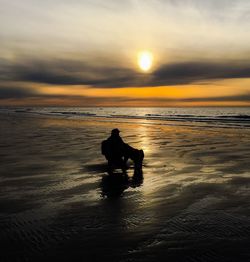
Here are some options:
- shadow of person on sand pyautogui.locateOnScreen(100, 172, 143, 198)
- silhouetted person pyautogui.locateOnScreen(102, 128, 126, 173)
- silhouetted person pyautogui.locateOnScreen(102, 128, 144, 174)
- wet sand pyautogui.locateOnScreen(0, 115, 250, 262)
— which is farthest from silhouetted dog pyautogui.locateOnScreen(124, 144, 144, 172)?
shadow of person on sand pyautogui.locateOnScreen(100, 172, 143, 198)

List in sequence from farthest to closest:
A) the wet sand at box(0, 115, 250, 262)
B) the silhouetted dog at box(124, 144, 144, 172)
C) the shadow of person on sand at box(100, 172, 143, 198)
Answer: the silhouetted dog at box(124, 144, 144, 172) < the shadow of person on sand at box(100, 172, 143, 198) < the wet sand at box(0, 115, 250, 262)

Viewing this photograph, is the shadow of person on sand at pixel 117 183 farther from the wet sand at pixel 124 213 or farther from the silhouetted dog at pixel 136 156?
the silhouetted dog at pixel 136 156

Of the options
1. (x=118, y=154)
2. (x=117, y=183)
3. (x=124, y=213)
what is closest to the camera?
(x=124, y=213)

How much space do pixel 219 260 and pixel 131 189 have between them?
427 centimetres

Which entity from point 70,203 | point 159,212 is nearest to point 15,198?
point 70,203

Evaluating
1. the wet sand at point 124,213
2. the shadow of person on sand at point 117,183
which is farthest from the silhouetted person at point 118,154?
the shadow of person on sand at point 117,183

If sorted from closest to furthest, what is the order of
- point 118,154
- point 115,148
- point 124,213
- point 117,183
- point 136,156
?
point 124,213 → point 117,183 → point 136,156 → point 118,154 → point 115,148

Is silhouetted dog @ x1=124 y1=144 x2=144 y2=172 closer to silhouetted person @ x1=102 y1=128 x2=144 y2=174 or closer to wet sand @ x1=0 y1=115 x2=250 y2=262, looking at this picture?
silhouetted person @ x1=102 y1=128 x2=144 y2=174

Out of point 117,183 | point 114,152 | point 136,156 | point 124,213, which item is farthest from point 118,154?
point 124,213

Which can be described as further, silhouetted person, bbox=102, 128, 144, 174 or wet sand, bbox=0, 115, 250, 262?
silhouetted person, bbox=102, 128, 144, 174

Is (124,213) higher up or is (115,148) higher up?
(115,148)

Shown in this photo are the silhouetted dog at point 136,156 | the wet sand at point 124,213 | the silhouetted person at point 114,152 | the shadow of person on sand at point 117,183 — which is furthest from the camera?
the silhouetted person at point 114,152

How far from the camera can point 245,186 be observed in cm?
929

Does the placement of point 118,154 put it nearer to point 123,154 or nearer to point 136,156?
point 123,154
